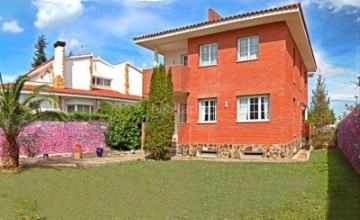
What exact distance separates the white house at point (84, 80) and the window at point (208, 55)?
1261 cm

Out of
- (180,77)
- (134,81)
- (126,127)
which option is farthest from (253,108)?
(134,81)

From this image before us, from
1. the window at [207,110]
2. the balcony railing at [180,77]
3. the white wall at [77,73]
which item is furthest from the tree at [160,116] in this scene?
the white wall at [77,73]

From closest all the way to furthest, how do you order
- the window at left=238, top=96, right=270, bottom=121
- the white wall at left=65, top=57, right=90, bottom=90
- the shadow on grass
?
the shadow on grass → the window at left=238, top=96, right=270, bottom=121 → the white wall at left=65, top=57, right=90, bottom=90

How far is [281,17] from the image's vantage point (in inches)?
692

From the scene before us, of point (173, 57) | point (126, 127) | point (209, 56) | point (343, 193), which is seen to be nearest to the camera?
point (343, 193)

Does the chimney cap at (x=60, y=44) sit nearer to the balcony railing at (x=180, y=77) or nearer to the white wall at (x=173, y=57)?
the white wall at (x=173, y=57)

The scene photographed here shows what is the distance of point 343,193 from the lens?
970 cm

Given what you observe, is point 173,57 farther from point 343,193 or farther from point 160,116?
point 343,193

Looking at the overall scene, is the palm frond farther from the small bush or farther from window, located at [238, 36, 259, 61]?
the small bush

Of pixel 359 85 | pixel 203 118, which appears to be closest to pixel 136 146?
pixel 203 118

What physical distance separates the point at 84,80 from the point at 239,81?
21.1 meters

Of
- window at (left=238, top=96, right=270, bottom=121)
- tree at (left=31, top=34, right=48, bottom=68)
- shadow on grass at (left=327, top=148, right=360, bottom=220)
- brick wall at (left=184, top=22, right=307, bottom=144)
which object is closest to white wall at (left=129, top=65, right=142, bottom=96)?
brick wall at (left=184, top=22, right=307, bottom=144)

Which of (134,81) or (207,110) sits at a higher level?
(134,81)

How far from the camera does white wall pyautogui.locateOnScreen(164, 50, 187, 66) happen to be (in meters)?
24.4
